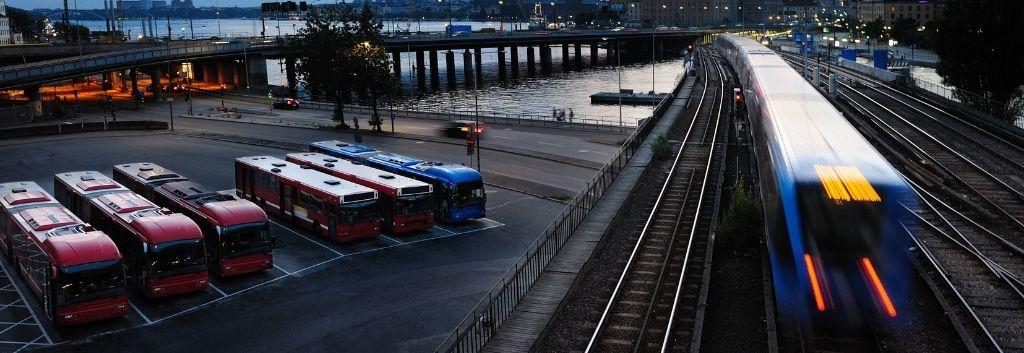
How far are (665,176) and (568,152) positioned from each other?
1556 cm

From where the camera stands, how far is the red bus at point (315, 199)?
114 ft

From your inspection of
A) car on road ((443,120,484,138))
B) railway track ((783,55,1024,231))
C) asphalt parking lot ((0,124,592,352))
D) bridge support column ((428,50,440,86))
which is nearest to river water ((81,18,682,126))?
bridge support column ((428,50,440,86))

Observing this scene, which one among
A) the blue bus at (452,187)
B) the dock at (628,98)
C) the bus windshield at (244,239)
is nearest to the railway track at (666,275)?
the blue bus at (452,187)

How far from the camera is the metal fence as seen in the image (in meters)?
22.4

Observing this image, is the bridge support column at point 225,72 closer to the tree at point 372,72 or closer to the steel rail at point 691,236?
the tree at point 372,72

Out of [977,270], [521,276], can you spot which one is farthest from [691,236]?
[977,270]

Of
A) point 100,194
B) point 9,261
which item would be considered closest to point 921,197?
point 100,194

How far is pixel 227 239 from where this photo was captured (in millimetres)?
30984

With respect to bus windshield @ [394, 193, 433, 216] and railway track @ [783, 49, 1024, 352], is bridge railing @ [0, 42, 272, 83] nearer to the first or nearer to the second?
bus windshield @ [394, 193, 433, 216]

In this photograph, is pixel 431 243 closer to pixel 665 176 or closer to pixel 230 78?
pixel 665 176

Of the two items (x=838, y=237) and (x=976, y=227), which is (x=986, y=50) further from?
(x=838, y=237)

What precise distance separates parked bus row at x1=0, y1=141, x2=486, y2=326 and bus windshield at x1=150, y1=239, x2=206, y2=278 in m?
0.03

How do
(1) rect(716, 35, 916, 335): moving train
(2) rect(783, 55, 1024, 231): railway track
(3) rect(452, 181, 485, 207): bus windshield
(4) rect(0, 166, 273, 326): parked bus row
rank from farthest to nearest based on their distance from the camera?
Answer: 1. (3) rect(452, 181, 485, 207): bus windshield
2. (2) rect(783, 55, 1024, 231): railway track
3. (4) rect(0, 166, 273, 326): parked bus row
4. (1) rect(716, 35, 916, 335): moving train

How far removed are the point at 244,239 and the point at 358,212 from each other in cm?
517
